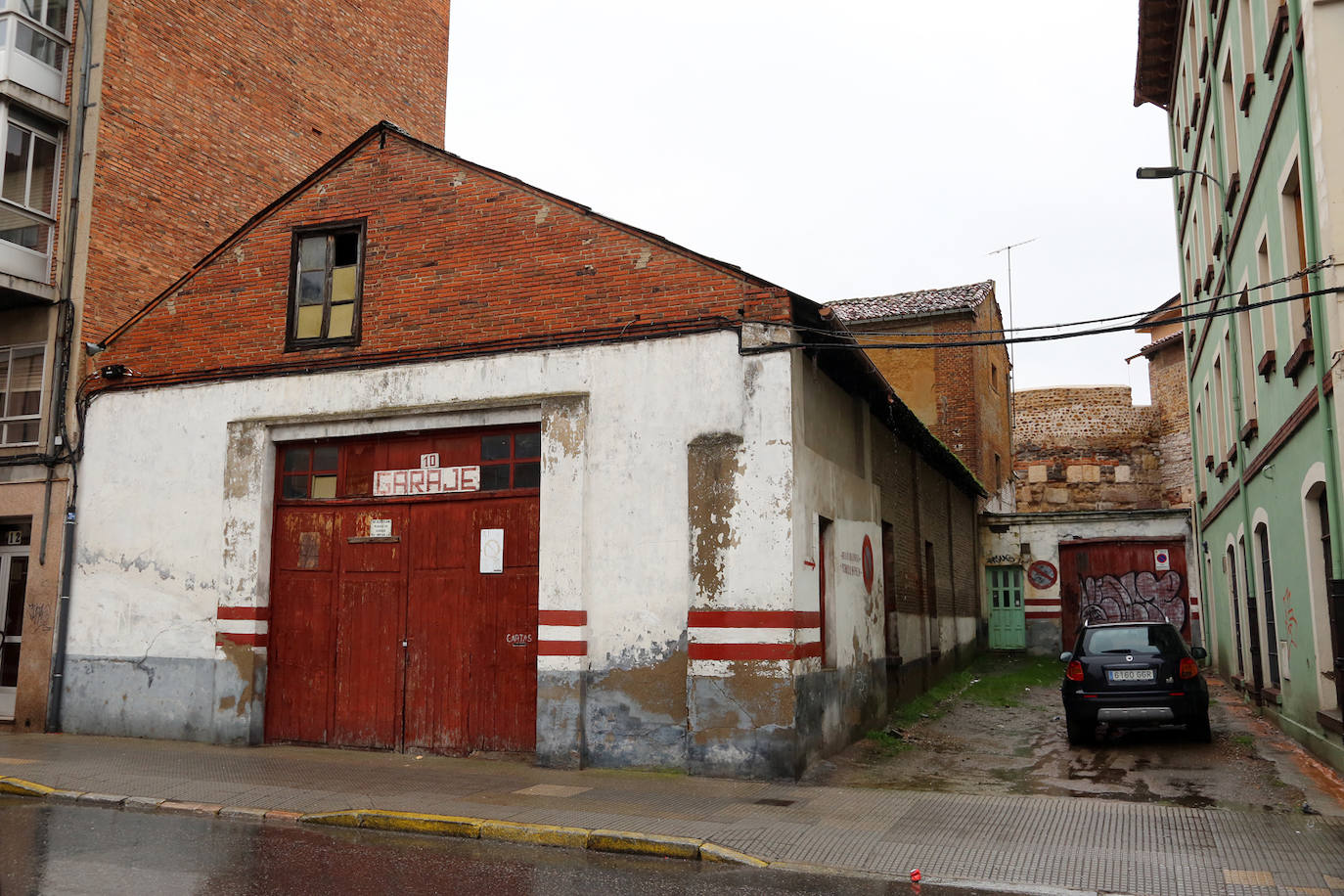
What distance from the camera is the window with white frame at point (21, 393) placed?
14.5 meters

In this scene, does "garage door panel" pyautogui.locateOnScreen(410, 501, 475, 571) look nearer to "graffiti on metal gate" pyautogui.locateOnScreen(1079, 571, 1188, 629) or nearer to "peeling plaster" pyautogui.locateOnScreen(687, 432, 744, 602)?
"peeling plaster" pyautogui.locateOnScreen(687, 432, 744, 602)

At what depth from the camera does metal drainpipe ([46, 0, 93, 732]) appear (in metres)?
13.3

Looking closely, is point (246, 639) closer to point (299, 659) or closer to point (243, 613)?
point (243, 613)

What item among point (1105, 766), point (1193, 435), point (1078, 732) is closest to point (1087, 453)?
point (1193, 435)

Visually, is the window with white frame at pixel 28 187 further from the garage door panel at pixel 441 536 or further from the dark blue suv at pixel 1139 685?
the dark blue suv at pixel 1139 685

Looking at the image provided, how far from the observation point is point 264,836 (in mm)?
7934

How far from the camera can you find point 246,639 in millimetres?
12250

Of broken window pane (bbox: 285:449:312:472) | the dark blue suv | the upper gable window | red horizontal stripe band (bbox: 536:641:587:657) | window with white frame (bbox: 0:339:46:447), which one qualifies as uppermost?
the upper gable window

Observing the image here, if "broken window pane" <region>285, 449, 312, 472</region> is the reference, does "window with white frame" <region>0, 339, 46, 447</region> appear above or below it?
above

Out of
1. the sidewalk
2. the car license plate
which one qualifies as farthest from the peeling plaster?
the car license plate

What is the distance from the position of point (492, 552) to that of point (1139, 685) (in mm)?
7370

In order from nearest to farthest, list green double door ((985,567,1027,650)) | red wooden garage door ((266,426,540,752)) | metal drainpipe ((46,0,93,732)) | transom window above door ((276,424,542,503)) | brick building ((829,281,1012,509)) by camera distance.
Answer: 1. red wooden garage door ((266,426,540,752))
2. transom window above door ((276,424,542,503))
3. metal drainpipe ((46,0,93,732))
4. green double door ((985,567,1027,650))
5. brick building ((829,281,1012,509))

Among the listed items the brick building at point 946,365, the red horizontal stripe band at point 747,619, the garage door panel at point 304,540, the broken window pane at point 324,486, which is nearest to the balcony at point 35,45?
the broken window pane at point 324,486

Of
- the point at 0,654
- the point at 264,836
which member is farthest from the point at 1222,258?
the point at 0,654
